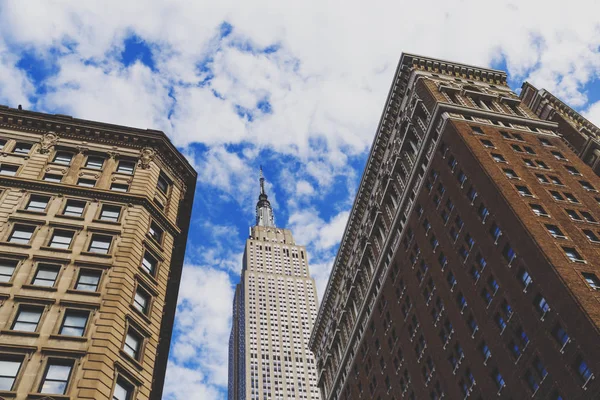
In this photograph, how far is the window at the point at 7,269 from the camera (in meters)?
35.0

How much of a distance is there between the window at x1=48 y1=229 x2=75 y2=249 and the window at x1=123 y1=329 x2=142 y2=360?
26.1 feet

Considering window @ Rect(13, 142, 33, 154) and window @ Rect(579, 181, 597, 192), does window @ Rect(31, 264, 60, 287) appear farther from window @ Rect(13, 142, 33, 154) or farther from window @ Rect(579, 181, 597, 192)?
window @ Rect(579, 181, 597, 192)

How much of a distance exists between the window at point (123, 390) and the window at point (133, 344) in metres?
2.05

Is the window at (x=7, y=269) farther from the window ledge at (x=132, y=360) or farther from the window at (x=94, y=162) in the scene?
the window at (x=94, y=162)

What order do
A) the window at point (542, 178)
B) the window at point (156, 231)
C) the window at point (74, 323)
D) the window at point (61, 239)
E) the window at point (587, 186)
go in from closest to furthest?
the window at point (74, 323), the window at point (61, 239), the window at point (156, 231), the window at point (542, 178), the window at point (587, 186)

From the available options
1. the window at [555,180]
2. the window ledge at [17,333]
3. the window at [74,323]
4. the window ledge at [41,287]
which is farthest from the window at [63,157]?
the window at [555,180]

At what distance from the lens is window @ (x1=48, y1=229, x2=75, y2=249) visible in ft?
127

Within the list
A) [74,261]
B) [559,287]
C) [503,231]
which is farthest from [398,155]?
[74,261]

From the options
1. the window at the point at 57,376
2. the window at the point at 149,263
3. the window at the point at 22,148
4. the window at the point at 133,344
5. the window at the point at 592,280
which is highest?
the window at the point at 22,148

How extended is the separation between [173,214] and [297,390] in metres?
149

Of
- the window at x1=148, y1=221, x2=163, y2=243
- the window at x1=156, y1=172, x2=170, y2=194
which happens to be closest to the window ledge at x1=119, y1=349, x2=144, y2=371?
the window at x1=148, y1=221, x2=163, y2=243

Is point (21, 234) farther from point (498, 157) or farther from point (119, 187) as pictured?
point (498, 157)

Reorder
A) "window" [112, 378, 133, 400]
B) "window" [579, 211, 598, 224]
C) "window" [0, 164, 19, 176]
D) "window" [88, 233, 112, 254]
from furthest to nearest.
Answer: "window" [579, 211, 598, 224] → "window" [0, 164, 19, 176] → "window" [88, 233, 112, 254] → "window" [112, 378, 133, 400]

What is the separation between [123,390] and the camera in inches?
1244
